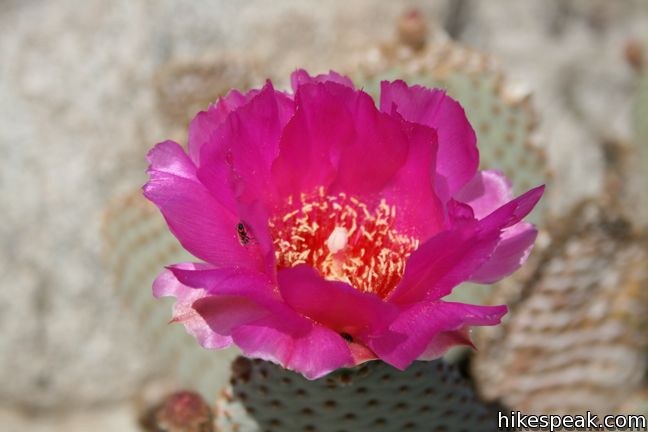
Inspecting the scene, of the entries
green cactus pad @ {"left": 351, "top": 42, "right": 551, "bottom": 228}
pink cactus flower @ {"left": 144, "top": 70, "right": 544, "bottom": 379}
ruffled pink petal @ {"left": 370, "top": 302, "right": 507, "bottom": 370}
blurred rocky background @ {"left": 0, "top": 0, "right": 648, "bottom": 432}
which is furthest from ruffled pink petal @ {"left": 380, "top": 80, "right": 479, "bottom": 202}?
blurred rocky background @ {"left": 0, "top": 0, "right": 648, "bottom": 432}

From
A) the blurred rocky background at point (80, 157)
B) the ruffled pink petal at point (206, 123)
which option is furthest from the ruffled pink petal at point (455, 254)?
the blurred rocky background at point (80, 157)

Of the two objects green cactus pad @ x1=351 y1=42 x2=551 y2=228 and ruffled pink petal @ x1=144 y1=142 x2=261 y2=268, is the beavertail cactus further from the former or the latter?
green cactus pad @ x1=351 y1=42 x2=551 y2=228

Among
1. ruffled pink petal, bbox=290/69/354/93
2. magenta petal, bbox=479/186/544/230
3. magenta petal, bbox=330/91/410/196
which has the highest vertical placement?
ruffled pink petal, bbox=290/69/354/93

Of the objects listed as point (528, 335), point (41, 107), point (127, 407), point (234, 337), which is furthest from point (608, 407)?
point (41, 107)

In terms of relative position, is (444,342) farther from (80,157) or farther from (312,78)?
(80,157)

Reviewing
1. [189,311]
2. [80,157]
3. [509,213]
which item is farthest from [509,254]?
[80,157]

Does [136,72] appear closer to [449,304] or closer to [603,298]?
[603,298]
